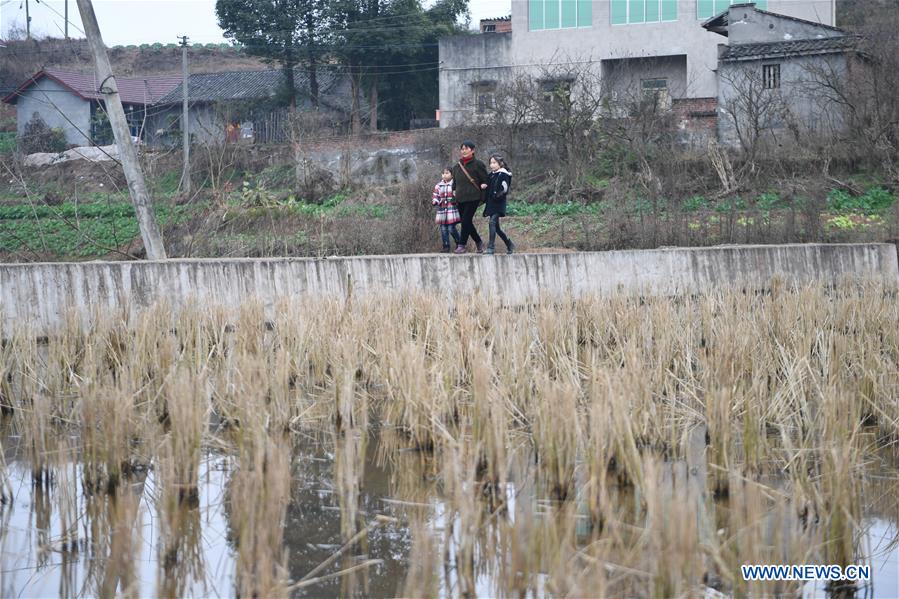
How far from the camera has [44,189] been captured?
120ft

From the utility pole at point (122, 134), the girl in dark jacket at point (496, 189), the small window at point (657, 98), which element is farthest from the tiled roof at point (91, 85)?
the girl in dark jacket at point (496, 189)

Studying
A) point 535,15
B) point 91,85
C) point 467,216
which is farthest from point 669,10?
point 467,216

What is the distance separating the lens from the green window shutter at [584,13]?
129ft

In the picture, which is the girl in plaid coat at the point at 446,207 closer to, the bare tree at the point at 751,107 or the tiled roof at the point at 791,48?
the bare tree at the point at 751,107

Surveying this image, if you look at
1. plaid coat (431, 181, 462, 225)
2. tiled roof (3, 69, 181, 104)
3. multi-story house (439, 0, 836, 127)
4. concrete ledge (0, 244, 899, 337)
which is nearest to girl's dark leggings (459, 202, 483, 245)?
plaid coat (431, 181, 462, 225)

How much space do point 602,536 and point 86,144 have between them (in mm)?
44236

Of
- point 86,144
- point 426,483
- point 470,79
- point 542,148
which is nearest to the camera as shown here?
point 426,483

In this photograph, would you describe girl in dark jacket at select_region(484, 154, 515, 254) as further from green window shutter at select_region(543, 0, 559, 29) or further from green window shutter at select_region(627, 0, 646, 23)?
green window shutter at select_region(543, 0, 559, 29)

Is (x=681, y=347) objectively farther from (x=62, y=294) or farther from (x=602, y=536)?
(x=62, y=294)

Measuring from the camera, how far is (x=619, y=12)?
39.1 m

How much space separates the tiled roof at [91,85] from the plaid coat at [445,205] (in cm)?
2965

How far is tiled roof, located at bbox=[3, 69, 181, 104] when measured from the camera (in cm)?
4791

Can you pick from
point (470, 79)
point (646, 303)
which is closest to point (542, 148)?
point (470, 79)

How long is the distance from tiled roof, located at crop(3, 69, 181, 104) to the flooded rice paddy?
37.6 m
